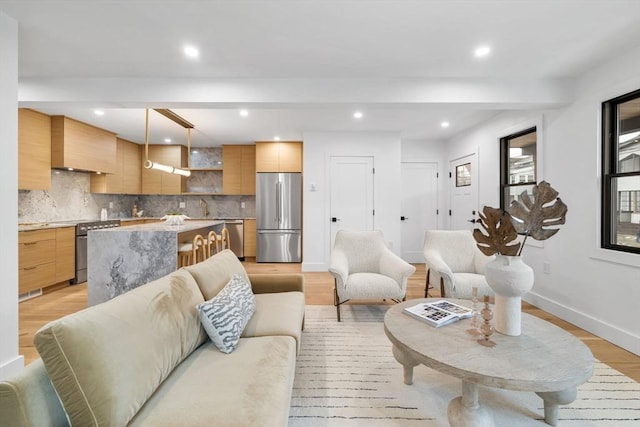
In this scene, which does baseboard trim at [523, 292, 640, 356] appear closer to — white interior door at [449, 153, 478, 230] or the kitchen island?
white interior door at [449, 153, 478, 230]

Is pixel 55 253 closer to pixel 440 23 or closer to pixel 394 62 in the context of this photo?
pixel 394 62

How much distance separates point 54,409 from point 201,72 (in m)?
2.81

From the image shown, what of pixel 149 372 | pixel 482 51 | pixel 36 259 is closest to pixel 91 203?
pixel 36 259

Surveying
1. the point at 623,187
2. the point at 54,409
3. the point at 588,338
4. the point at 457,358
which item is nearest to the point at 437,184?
the point at 623,187

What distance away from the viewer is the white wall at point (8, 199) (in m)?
1.97

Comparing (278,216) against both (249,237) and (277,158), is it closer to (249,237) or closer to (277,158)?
(249,237)

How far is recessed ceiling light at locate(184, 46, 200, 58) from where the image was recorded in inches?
96.0

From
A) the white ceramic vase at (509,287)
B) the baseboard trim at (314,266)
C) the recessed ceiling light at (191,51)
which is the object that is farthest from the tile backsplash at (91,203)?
the white ceramic vase at (509,287)

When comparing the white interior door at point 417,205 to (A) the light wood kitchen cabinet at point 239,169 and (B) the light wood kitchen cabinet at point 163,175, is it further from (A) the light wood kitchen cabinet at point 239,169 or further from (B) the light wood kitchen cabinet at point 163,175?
(B) the light wood kitchen cabinet at point 163,175

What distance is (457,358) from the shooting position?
1400 millimetres

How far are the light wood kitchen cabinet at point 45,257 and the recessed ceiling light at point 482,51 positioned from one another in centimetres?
529

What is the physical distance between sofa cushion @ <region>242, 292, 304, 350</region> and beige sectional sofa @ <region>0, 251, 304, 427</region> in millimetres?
64

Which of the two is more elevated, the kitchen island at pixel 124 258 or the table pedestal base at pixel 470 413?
the kitchen island at pixel 124 258

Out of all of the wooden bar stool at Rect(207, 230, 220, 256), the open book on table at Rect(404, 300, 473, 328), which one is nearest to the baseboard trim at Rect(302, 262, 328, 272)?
the wooden bar stool at Rect(207, 230, 220, 256)
